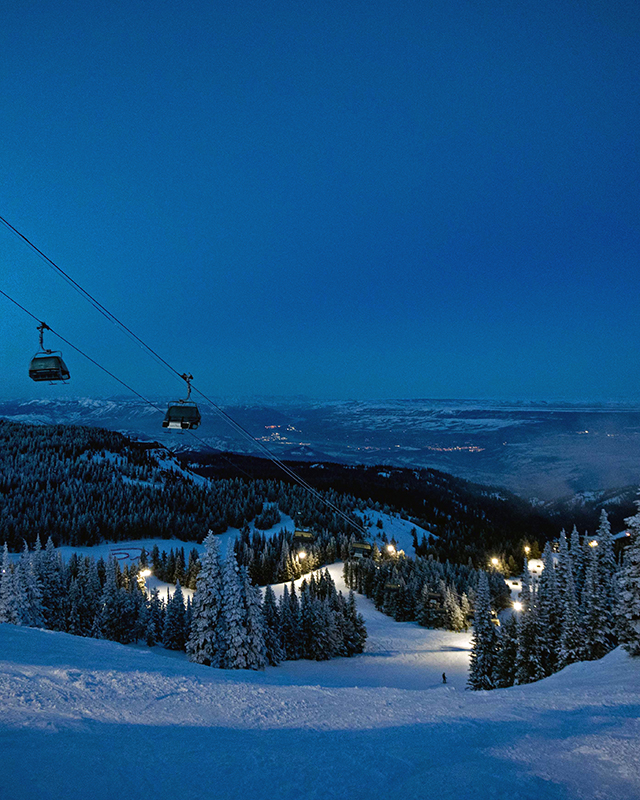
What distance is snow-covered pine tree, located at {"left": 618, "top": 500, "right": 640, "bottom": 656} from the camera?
1570 cm

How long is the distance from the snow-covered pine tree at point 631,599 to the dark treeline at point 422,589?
120ft

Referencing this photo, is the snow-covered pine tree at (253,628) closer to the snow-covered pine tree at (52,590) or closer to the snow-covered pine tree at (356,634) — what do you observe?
the snow-covered pine tree at (356,634)

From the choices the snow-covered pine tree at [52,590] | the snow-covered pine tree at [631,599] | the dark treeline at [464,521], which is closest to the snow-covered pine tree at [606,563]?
the snow-covered pine tree at [631,599]

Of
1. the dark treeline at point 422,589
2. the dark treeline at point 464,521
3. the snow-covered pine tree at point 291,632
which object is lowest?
the dark treeline at point 464,521

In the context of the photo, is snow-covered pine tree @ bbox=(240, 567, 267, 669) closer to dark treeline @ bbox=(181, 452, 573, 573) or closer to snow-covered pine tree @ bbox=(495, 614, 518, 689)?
snow-covered pine tree @ bbox=(495, 614, 518, 689)

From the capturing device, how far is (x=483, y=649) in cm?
3453

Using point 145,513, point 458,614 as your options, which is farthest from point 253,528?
point 458,614

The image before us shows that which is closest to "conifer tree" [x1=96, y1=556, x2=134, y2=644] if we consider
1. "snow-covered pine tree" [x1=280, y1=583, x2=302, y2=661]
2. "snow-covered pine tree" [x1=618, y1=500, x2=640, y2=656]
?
"snow-covered pine tree" [x1=280, y1=583, x2=302, y2=661]

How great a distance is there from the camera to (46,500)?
13425cm

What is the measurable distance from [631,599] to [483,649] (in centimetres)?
2167

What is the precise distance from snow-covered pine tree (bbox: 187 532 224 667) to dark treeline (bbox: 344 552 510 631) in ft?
87.9

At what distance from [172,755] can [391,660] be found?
47402 mm

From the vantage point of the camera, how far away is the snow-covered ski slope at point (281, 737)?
517cm

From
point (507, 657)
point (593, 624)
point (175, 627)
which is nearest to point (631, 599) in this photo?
point (593, 624)
